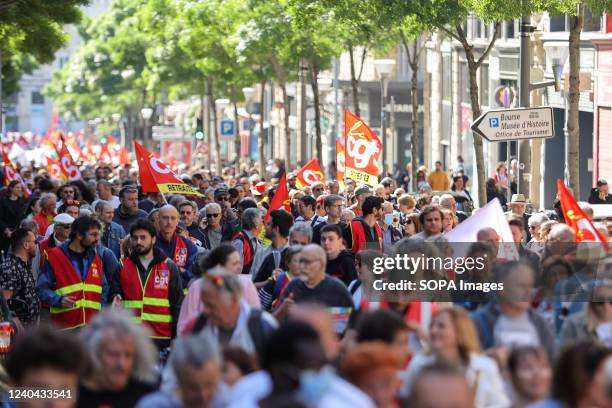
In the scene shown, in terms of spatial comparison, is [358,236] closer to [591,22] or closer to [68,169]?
[68,169]

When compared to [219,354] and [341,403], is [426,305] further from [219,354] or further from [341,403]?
[341,403]

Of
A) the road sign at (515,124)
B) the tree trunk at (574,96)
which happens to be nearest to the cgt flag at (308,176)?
the tree trunk at (574,96)

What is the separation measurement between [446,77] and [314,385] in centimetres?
4911

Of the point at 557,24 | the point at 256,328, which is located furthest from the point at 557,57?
the point at 256,328

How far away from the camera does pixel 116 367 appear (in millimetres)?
8336

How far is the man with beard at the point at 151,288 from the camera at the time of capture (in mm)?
13359

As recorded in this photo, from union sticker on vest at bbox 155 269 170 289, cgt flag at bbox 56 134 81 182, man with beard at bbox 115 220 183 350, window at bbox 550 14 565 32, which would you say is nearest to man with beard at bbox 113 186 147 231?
man with beard at bbox 115 220 183 350

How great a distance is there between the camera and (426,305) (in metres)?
10.7

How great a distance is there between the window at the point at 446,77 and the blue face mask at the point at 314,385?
4778cm

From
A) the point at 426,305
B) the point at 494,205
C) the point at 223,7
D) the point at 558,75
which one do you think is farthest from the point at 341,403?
the point at 223,7

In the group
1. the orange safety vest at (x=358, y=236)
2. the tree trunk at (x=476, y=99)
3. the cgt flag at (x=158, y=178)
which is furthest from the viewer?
the tree trunk at (x=476, y=99)

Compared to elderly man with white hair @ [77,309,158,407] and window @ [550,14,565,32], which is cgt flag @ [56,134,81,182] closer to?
window @ [550,14,565,32]

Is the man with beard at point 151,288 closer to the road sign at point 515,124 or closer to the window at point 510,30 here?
the road sign at point 515,124

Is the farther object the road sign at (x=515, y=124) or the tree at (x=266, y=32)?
the tree at (x=266, y=32)
